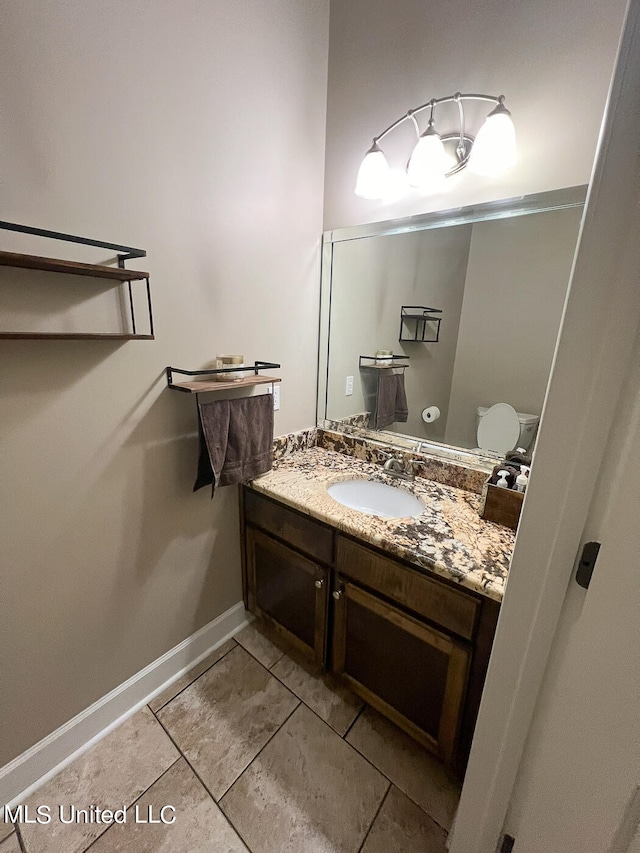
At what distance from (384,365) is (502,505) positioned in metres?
0.85

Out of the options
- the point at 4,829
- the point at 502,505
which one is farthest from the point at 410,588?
the point at 4,829

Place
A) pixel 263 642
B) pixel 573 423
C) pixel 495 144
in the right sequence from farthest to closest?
pixel 263 642, pixel 495 144, pixel 573 423

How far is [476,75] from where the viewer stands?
46.4 inches

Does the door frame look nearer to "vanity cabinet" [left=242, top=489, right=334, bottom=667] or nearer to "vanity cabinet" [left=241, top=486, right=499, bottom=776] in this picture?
"vanity cabinet" [left=241, top=486, right=499, bottom=776]

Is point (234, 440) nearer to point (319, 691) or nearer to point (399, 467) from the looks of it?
point (399, 467)

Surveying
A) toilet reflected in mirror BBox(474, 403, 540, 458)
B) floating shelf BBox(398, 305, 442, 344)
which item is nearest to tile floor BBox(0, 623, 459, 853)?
toilet reflected in mirror BBox(474, 403, 540, 458)

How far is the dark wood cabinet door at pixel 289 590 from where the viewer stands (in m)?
1.35

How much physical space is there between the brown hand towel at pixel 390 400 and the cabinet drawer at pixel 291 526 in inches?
26.2

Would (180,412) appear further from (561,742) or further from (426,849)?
(426,849)

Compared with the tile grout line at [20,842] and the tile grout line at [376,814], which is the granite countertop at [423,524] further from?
the tile grout line at [20,842]

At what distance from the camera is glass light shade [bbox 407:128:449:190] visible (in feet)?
4.04

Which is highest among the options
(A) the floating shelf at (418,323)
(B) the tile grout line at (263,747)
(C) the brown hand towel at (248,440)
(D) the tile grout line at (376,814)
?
(A) the floating shelf at (418,323)

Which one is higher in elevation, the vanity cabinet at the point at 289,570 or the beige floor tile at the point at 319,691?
the vanity cabinet at the point at 289,570
